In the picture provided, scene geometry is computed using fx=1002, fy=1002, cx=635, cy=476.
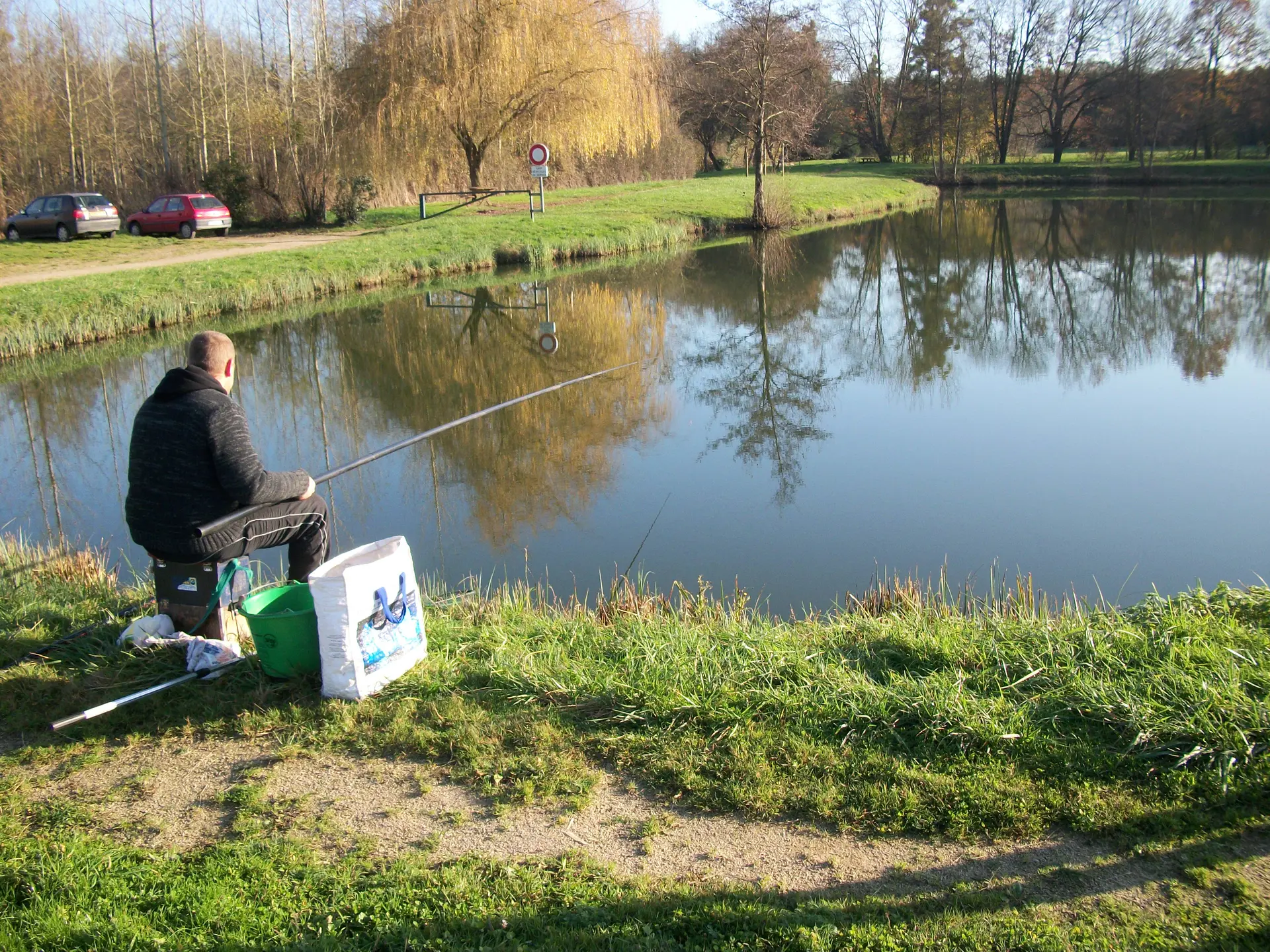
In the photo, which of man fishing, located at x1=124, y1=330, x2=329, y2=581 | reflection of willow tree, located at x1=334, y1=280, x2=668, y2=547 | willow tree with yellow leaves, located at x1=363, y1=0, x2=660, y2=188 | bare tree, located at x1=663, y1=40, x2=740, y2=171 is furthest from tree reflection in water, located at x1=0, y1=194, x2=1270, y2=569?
bare tree, located at x1=663, y1=40, x2=740, y2=171

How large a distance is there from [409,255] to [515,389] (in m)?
10.3

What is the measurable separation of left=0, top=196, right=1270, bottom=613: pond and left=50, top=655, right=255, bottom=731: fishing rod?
2.42 meters

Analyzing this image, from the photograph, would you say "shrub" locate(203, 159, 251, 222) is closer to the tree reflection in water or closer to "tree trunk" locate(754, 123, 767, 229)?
the tree reflection in water

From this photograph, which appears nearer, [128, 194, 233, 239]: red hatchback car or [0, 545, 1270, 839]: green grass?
[0, 545, 1270, 839]: green grass

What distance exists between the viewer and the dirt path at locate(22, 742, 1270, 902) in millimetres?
2738

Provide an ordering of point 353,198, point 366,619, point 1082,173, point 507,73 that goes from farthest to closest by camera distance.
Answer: point 1082,173
point 353,198
point 507,73
point 366,619

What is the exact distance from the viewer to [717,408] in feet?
34.3

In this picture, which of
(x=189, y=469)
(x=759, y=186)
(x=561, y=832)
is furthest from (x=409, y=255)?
(x=561, y=832)

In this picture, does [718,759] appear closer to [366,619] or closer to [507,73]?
[366,619]

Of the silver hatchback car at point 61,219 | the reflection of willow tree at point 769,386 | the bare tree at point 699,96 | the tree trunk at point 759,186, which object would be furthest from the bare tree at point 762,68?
the silver hatchback car at point 61,219

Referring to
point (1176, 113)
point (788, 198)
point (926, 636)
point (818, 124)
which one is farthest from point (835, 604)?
point (818, 124)

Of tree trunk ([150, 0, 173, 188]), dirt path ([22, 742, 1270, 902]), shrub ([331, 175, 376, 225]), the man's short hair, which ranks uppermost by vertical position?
tree trunk ([150, 0, 173, 188])

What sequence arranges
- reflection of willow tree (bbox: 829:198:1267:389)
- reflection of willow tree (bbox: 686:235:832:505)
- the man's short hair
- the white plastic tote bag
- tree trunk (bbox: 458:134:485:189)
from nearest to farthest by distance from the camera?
the white plastic tote bag < the man's short hair < reflection of willow tree (bbox: 686:235:832:505) < reflection of willow tree (bbox: 829:198:1267:389) < tree trunk (bbox: 458:134:485:189)

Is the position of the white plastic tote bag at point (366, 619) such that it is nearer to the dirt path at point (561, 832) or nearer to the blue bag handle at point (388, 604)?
the blue bag handle at point (388, 604)
